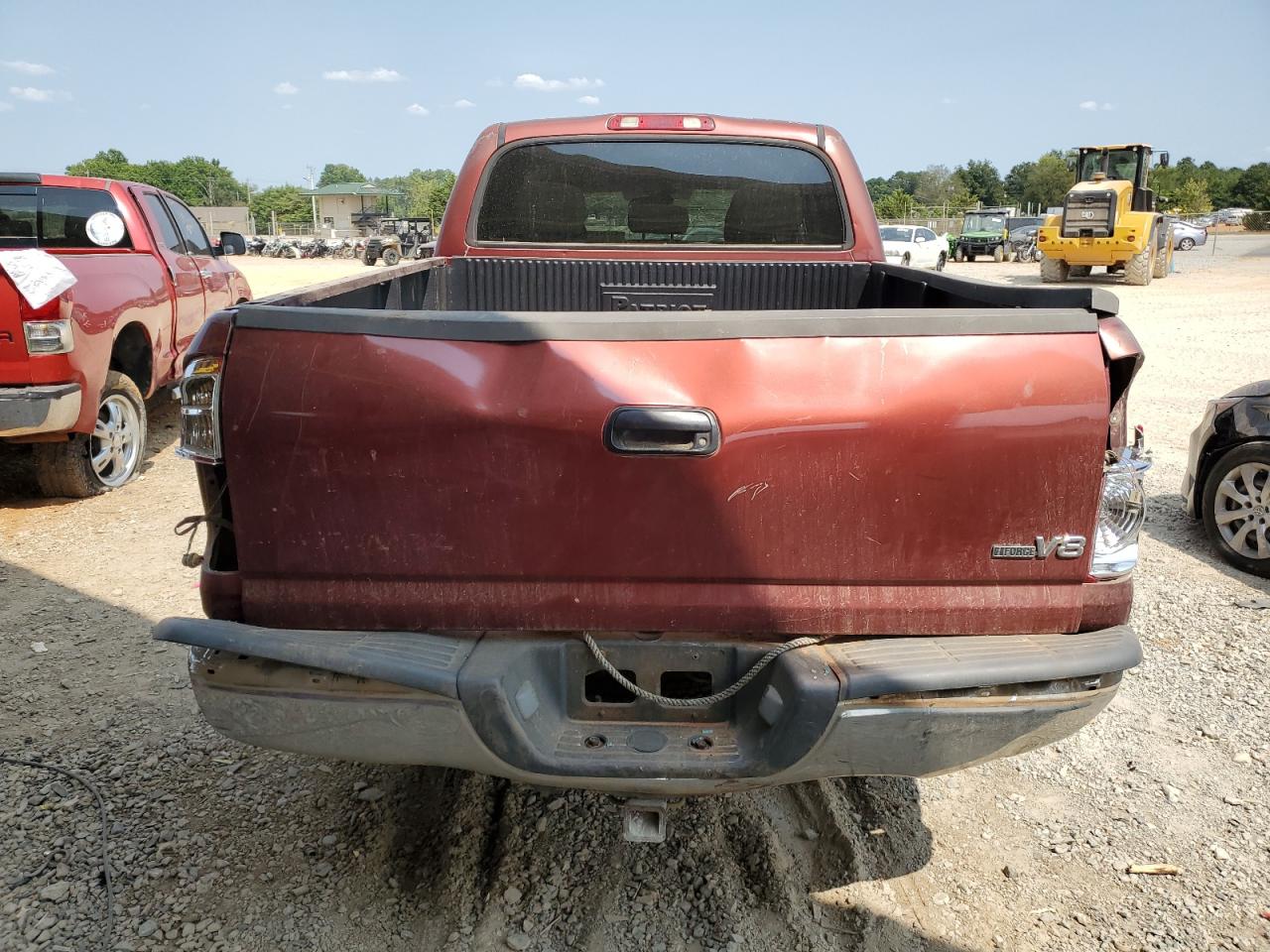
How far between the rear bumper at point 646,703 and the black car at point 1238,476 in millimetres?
3468

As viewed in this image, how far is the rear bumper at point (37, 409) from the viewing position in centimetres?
530

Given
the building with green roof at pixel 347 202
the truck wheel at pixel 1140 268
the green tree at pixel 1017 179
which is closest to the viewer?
the truck wheel at pixel 1140 268

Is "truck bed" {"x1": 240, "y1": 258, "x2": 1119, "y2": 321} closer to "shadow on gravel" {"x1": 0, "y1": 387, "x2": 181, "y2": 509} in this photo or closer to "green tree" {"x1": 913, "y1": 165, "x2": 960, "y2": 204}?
"shadow on gravel" {"x1": 0, "y1": 387, "x2": 181, "y2": 509}

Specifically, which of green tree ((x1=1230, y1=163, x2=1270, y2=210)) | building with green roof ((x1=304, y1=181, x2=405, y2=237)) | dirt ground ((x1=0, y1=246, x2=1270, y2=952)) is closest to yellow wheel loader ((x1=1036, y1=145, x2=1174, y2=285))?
dirt ground ((x1=0, y1=246, x2=1270, y2=952))

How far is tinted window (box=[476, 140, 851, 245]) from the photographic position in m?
4.40

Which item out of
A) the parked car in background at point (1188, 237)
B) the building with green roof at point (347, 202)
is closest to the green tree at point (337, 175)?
the building with green roof at point (347, 202)

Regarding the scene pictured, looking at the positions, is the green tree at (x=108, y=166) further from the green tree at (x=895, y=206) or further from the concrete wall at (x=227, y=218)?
the green tree at (x=895, y=206)

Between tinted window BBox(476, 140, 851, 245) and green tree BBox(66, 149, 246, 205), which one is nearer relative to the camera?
tinted window BBox(476, 140, 851, 245)

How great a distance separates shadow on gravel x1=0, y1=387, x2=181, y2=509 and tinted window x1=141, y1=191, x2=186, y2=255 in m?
1.50

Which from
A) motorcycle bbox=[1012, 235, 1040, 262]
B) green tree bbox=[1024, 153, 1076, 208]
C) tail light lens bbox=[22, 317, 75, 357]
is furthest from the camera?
green tree bbox=[1024, 153, 1076, 208]

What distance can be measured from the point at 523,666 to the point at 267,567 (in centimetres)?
65

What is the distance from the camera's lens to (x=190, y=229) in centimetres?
826

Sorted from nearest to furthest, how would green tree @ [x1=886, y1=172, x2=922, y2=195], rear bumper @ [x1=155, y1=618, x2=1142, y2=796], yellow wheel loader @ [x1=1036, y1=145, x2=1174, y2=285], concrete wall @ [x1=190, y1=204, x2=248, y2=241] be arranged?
1. rear bumper @ [x1=155, y1=618, x2=1142, y2=796]
2. yellow wheel loader @ [x1=1036, y1=145, x2=1174, y2=285]
3. concrete wall @ [x1=190, y1=204, x2=248, y2=241]
4. green tree @ [x1=886, y1=172, x2=922, y2=195]

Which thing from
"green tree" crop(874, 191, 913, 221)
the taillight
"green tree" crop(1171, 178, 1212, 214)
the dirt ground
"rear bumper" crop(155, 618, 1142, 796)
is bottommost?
the dirt ground
